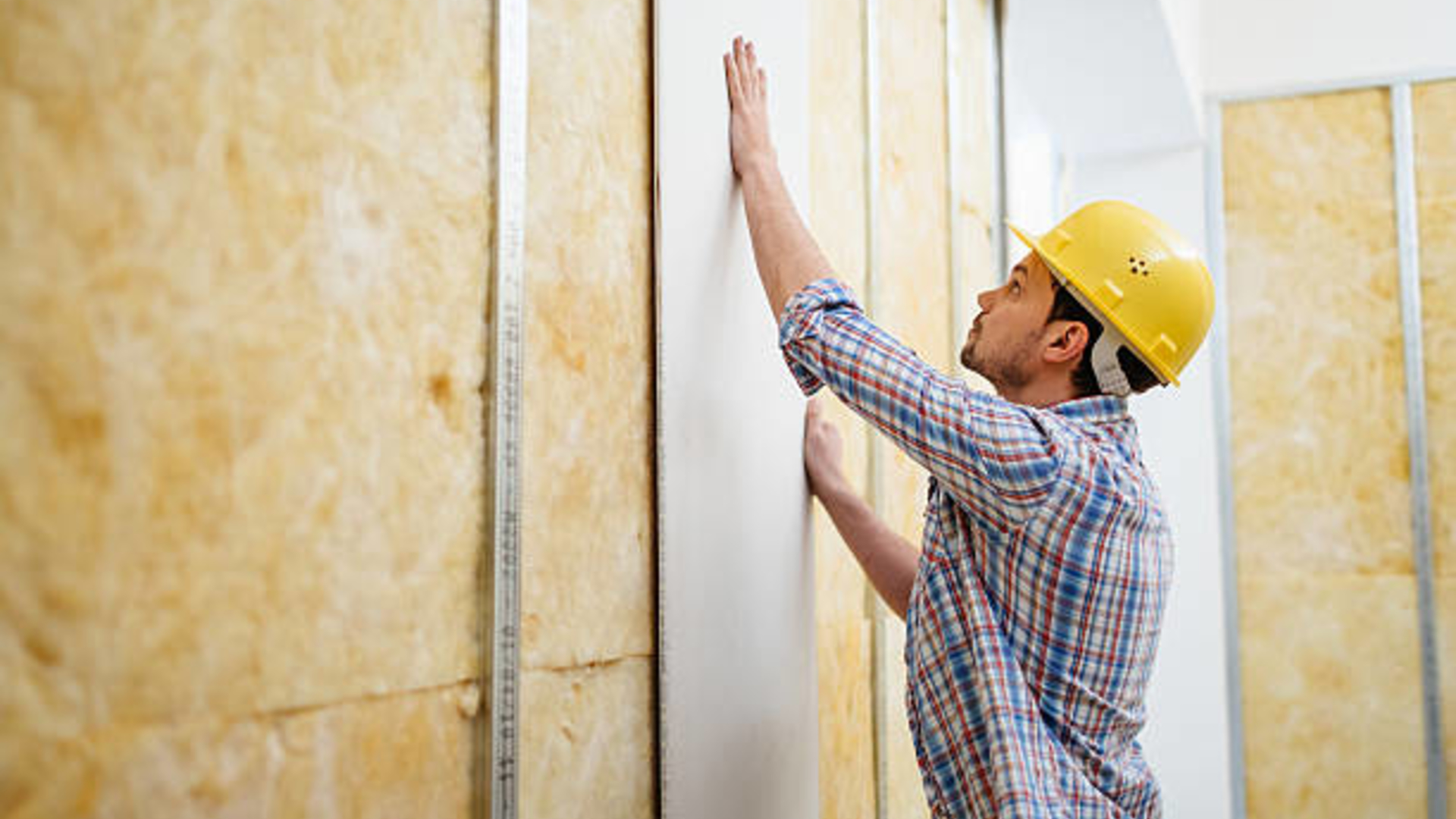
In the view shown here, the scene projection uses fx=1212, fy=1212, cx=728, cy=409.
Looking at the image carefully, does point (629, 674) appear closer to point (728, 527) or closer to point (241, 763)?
point (728, 527)

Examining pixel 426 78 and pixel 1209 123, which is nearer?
pixel 426 78

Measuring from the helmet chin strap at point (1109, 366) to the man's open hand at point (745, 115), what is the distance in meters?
0.59

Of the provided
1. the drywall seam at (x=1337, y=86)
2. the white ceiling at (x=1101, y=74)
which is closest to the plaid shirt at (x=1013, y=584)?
the white ceiling at (x=1101, y=74)

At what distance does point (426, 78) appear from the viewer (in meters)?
1.24

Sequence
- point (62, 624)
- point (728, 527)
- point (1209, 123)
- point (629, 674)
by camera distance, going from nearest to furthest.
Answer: point (62, 624) < point (629, 674) < point (728, 527) < point (1209, 123)

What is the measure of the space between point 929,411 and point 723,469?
1.18 ft

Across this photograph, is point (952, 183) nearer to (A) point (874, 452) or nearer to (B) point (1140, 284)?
(A) point (874, 452)

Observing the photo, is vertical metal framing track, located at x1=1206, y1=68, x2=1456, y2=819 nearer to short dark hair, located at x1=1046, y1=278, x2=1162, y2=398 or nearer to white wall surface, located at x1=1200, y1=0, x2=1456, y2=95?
white wall surface, located at x1=1200, y1=0, x2=1456, y2=95

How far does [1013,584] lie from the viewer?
5.45ft

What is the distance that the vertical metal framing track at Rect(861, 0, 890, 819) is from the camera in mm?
2486

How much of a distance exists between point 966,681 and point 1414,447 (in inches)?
155

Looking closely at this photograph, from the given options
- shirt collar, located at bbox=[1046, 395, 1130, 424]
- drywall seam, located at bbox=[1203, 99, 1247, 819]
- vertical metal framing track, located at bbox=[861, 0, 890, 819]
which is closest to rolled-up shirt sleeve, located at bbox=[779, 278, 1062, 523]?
shirt collar, located at bbox=[1046, 395, 1130, 424]

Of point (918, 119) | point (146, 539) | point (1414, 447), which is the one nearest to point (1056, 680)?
point (146, 539)

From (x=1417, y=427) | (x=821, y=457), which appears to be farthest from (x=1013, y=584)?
(x=1417, y=427)
